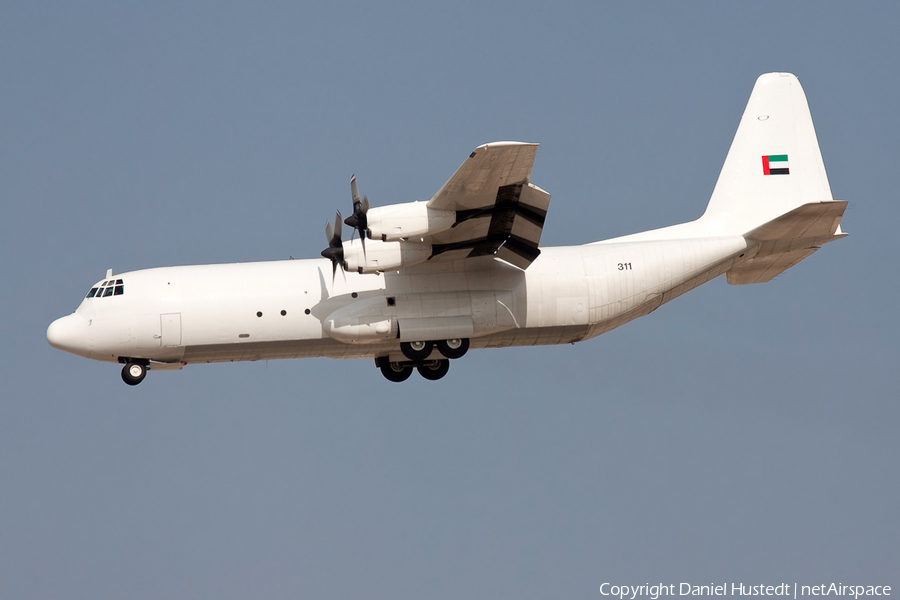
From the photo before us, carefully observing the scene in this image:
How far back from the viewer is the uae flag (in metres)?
25.2

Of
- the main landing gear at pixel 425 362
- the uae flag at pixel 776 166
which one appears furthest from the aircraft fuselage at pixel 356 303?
the uae flag at pixel 776 166

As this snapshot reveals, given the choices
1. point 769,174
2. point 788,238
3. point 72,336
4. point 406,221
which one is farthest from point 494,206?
point 72,336

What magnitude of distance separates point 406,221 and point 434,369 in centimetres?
492

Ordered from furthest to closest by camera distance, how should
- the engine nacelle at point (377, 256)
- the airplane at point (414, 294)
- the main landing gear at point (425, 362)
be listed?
the main landing gear at point (425, 362) → the airplane at point (414, 294) → the engine nacelle at point (377, 256)

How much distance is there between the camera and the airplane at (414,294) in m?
21.8

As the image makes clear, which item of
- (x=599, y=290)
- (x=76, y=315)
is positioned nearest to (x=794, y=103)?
(x=599, y=290)

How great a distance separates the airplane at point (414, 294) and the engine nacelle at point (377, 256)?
0.03m

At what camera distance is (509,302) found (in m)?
22.6

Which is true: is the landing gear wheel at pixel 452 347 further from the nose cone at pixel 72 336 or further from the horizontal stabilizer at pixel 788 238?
the nose cone at pixel 72 336

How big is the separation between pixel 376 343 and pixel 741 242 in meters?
8.25

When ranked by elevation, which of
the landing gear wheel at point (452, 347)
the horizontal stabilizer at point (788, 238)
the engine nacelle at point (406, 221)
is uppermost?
the engine nacelle at point (406, 221)

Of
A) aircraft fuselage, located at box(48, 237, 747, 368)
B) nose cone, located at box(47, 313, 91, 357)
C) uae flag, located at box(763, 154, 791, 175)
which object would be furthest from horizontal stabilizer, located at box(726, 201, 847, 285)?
nose cone, located at box(47, 313, 91, 357)

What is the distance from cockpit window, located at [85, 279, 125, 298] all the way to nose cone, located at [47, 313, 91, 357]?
1.98 ft

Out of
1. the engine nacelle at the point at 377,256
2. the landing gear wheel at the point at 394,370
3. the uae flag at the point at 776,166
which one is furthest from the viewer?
the uae flag at the point at 776,166
